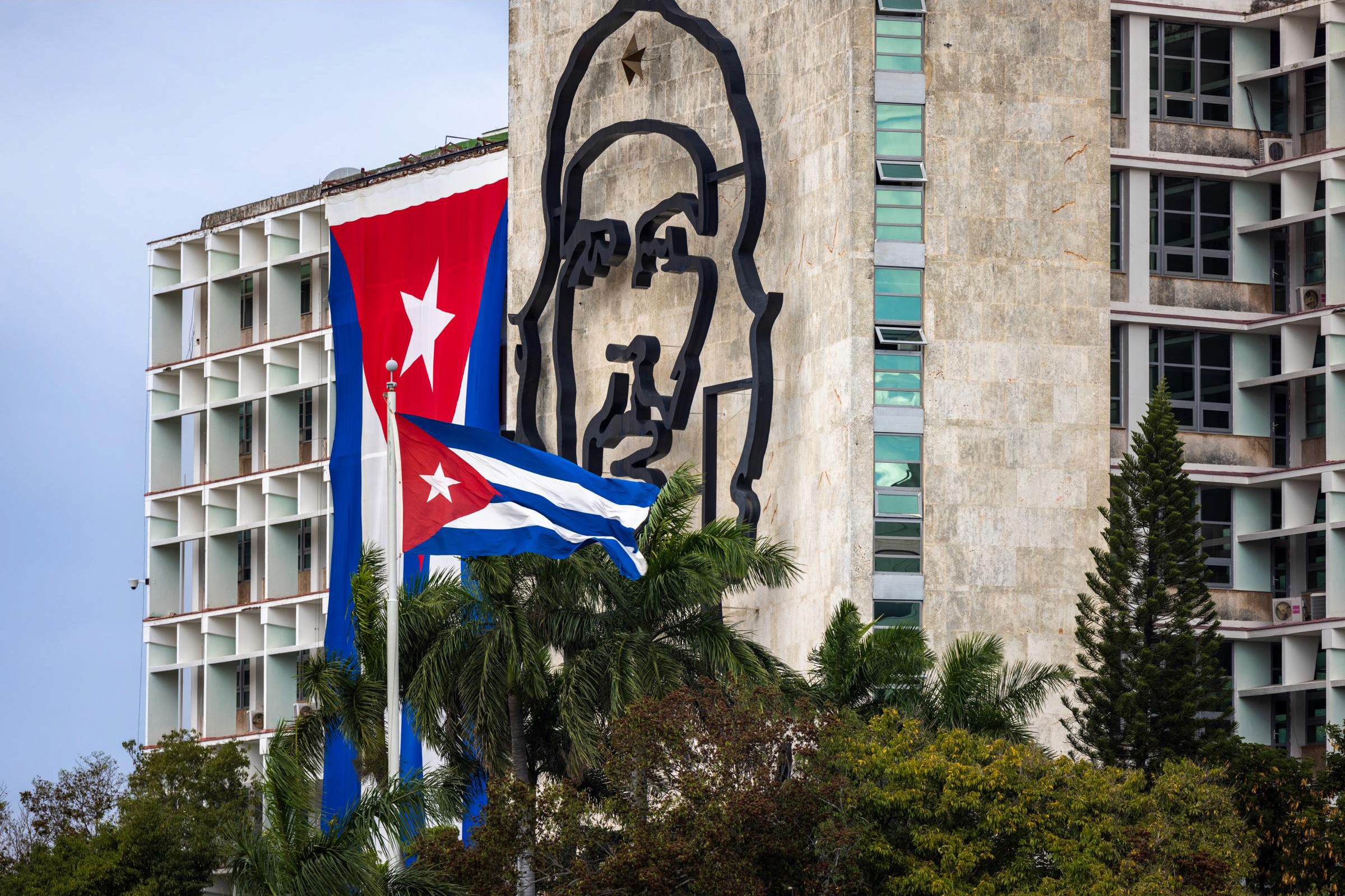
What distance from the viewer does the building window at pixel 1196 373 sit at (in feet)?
171

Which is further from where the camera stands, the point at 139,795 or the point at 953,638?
the point at 139,795

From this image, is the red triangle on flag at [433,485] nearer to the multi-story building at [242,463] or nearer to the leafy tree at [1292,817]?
the leafy tree at [1292,817]

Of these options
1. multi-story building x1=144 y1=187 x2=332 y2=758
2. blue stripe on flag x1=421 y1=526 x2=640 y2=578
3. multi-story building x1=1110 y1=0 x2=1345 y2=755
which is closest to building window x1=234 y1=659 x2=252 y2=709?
multi-story building x1=144 y1=187 x2=332 y2=758

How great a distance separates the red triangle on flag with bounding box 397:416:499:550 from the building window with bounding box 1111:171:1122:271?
20296mm

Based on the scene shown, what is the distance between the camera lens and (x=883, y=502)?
47594mm

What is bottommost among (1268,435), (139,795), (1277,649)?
(139,795)

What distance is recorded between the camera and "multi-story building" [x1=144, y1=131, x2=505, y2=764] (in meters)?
69.1

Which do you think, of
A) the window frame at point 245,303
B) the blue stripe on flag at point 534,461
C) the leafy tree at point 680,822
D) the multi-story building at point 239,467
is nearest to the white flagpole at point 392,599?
the blue stripe on flag at point 534,461

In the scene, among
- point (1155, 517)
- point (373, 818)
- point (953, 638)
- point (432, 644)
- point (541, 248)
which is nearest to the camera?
point (373, 818)

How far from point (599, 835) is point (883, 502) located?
14.7 metres

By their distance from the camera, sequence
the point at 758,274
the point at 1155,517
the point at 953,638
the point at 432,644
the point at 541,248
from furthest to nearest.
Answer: the point at 541,248 < the point at 758,274 < the point at 953,638 < the point at 1155,517 < the point at 432,644

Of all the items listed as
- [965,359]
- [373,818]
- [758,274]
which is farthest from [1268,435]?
[373,818]

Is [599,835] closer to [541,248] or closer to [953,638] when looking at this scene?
[953,638]

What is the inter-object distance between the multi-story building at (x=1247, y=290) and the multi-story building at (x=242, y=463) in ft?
70.9
